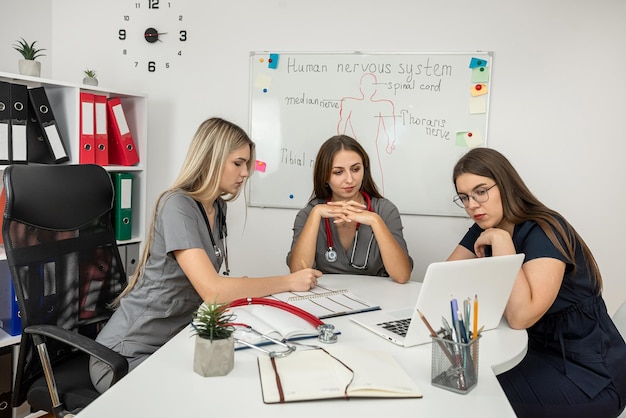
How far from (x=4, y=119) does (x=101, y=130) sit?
504 millimetres

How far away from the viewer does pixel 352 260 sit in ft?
7.47

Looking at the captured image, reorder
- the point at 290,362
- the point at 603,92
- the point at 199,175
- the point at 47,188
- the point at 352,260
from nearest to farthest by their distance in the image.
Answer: the point at 290,362 < the point at 47,188 < the point at 199,175 < the point at 352,260 < the point at 603,92

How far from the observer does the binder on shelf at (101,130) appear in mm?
2781

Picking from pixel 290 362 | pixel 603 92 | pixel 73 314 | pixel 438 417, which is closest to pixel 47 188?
pixel 73 314

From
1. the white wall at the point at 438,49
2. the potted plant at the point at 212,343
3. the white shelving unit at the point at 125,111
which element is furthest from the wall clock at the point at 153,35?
the potted plant at the point at 212,343

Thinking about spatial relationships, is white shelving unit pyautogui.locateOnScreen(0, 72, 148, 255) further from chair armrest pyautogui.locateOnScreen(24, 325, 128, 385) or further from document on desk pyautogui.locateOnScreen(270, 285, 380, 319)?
document on desk pyautogui.locateOnScreen(270, 285, 380, 319)

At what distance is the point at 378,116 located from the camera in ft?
9.72

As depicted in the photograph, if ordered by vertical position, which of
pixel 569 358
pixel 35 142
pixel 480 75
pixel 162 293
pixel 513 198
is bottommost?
pixel 569 358

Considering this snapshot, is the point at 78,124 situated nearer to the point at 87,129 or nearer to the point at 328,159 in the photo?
the point at 87,129

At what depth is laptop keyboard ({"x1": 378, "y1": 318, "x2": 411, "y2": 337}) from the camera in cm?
137

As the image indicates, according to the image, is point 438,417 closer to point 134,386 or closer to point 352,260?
point 134,386

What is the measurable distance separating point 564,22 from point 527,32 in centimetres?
18

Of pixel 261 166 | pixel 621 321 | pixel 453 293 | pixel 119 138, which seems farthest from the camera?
pixel 261 166

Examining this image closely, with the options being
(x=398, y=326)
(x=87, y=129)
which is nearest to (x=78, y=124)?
(x=87, y=129)
